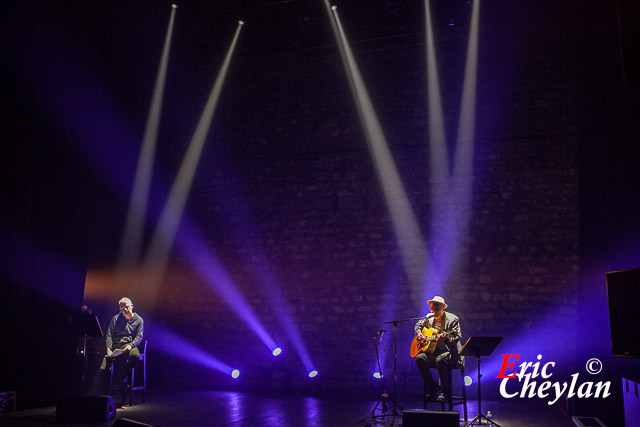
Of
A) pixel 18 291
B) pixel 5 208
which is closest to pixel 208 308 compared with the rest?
pixel 18 291

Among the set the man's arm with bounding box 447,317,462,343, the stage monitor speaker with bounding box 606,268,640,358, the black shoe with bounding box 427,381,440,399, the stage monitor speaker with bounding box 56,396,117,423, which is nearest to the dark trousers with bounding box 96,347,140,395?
the stage monitor speaker with bounding box 56,396,117,423

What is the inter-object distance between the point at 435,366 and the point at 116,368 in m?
3.82

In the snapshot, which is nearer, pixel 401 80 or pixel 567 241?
pixel 567 241

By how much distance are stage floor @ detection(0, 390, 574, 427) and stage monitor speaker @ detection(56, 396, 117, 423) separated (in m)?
0.09

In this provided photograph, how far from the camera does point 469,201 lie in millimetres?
7539

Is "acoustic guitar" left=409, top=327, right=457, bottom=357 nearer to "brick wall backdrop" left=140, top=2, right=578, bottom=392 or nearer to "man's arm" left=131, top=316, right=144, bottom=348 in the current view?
"brick wall backdrop" left=140, top=2, right=578, bottom=392

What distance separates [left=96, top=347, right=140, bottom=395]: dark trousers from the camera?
6.21 metres

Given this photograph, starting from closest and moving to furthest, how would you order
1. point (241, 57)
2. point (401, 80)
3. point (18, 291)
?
point (18, 291) → point (401, 80) → point (241, 57)

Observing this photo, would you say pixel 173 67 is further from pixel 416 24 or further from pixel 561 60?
pixel 561 60

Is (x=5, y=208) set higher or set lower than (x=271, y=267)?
higher

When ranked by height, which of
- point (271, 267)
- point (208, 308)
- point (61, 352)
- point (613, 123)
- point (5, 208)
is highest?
point (613, 123)

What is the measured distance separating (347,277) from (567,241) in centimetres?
312

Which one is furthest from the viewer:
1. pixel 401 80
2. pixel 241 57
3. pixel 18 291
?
pixel 241 57

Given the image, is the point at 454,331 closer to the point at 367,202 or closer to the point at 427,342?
the point at 427,342
